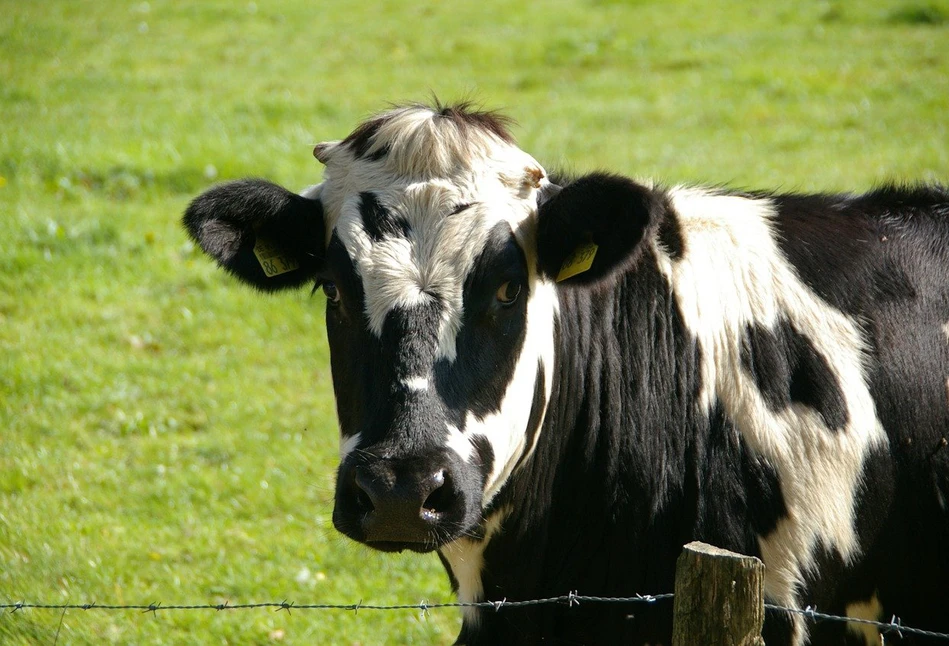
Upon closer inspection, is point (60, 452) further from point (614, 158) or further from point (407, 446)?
point (614, 158)

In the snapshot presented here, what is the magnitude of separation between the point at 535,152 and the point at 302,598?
7.38 meters

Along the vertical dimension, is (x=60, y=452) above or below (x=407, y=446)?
below

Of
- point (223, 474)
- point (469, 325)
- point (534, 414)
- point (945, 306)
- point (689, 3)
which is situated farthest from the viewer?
point (689, 3)

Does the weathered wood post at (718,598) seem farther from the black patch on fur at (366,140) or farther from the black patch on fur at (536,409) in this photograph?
the black patch on fur at (366,140)

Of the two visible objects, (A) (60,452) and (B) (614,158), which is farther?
(B) (614,158)

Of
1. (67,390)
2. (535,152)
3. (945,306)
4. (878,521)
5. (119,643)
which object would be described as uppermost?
(945,306)

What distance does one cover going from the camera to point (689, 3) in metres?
18.0

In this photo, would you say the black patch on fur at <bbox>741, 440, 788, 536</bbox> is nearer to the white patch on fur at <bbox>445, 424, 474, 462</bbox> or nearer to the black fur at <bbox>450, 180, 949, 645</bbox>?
the black fur at <bbox>450, 180, 949, 645</bbox>

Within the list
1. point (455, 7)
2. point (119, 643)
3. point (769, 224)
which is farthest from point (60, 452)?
point (455, 7)

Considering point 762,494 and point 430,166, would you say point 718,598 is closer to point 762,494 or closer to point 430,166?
point 762,494

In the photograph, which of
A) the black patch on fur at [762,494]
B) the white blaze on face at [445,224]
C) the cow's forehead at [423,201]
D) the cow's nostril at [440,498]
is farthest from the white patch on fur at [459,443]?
the black patch on fur at [762,494]

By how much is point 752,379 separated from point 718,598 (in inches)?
59.0


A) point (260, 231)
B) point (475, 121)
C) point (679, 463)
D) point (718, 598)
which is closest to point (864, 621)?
point (718, 598)

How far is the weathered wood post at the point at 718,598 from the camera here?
8.18 feet
